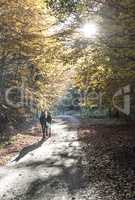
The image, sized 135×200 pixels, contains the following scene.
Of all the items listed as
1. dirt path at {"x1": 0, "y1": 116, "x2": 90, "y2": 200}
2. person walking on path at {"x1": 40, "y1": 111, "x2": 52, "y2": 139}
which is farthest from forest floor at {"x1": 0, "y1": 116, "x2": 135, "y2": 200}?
person walking on path at {"x1": 40, "y1": 111, "x2": 52, "y2": 139}

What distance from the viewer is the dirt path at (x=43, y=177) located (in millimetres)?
12297

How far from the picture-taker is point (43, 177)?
14.7m

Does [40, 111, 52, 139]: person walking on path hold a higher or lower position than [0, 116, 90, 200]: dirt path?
higher

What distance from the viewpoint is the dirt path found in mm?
12297

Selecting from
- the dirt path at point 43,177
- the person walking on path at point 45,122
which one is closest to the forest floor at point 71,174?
the dirt path at point 43,177

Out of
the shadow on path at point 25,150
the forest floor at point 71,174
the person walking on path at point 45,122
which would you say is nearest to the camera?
the forest floor at point 71,174

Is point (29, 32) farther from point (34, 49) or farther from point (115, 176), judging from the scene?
point (115, 176)

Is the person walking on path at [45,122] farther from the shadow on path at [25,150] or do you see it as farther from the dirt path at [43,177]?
the dirt path at [43,177]

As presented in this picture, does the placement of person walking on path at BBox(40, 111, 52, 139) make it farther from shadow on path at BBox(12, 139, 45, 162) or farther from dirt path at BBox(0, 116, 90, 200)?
dirt path at BBox(0, 116, 90, 200)

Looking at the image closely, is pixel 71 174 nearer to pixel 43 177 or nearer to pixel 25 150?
pixel 43 177

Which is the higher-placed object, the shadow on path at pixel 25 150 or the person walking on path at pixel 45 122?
the person walking on path at pixel 45 122

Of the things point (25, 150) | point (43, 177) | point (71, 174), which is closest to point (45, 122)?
point (25, 150)

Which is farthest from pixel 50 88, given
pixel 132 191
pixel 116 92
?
pixel 132 191

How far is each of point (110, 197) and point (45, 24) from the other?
1341 centimetres
